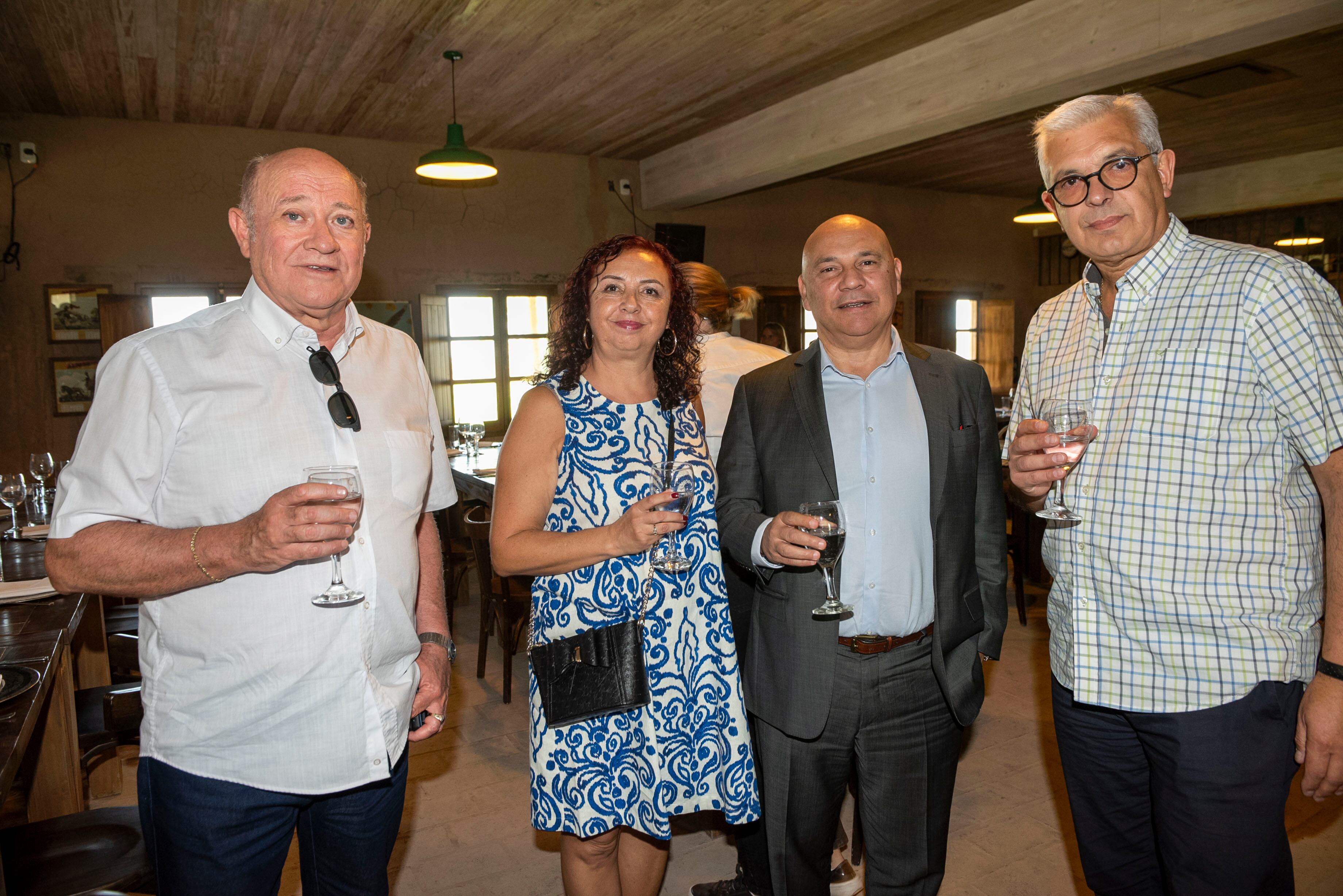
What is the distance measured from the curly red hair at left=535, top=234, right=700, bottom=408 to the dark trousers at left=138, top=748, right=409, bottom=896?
3.18ft

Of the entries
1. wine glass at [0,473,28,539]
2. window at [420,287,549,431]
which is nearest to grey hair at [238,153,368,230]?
wine glass at [0,473,28,539]

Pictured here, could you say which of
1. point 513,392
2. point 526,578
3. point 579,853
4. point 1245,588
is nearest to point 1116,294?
point 1245,588

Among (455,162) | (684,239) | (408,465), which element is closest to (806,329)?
(684,239)

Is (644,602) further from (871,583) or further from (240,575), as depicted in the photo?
(240,575)

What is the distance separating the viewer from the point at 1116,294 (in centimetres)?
183

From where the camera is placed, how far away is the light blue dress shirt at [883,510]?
2.00 metres

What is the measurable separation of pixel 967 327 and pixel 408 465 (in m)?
11.7

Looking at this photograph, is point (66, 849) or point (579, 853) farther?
point (579, 853)

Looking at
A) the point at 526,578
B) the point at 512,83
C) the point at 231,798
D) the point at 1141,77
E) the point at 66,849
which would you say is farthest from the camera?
the point at 512,83

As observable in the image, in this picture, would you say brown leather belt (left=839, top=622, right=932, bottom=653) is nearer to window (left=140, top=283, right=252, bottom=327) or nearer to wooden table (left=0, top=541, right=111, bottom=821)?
wooden table (left=0, top=541, right=111, bottom=821)

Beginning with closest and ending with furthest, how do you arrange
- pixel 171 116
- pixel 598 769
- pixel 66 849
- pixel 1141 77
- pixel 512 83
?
pixel 66 849
pixel 598 769
pixel 1141 77
pixel 512 83
pixel 171 116

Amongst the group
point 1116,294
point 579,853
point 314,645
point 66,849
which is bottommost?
point 579,853

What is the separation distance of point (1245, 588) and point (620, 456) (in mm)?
1283

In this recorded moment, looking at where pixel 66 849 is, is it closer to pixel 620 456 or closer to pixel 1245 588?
pixel 620 456
